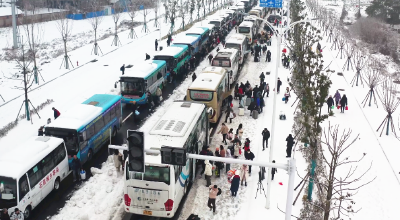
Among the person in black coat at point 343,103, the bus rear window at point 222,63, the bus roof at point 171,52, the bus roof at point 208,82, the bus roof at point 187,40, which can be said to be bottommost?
the person in black coat at point 343,103

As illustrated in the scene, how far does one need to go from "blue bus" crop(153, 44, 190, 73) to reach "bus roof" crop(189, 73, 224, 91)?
8.05 meters

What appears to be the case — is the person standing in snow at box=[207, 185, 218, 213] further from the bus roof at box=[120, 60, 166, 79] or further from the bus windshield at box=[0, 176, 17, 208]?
the bus roof at box=[120, 60, 166, 79]

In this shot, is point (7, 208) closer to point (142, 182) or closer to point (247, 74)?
point (142, 182)

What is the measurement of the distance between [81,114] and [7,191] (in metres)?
5.89

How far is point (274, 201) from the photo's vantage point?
16.7 metres

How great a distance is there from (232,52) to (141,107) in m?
10.1

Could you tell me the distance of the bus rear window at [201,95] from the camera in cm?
2403

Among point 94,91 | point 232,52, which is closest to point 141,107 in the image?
point 94,91

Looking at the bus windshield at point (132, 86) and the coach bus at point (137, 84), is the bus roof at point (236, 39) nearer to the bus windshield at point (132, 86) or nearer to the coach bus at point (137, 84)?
the coach bus at point (137, 84)

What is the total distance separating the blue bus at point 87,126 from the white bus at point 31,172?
787 mm

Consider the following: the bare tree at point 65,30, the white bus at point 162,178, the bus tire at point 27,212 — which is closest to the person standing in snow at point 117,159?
the white bus at point 162,178

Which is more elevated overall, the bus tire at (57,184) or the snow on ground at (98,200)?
the bus tire at (57,184)

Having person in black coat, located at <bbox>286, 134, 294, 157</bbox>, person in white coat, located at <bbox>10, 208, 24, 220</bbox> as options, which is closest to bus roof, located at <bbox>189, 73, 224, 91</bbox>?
person in black coat, located at <bbox>286, 134, 294, 157</bbox>

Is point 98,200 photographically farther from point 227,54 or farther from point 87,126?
point 227,54
